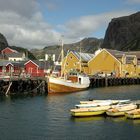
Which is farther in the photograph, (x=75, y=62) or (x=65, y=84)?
(x=75, y=62)

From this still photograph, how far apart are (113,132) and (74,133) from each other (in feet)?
11.7

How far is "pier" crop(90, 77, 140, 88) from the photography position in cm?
9519

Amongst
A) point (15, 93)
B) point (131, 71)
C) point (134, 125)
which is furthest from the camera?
point (131, 71)

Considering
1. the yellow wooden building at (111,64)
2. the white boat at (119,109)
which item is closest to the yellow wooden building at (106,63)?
the yellow wooden building at (111,64)

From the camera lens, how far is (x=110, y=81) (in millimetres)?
100000

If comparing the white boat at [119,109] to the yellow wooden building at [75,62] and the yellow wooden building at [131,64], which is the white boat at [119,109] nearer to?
the yellow wooden building at [75,62]

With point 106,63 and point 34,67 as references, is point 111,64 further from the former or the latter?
point 34,67

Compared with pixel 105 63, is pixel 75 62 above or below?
above

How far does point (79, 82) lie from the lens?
265 feet

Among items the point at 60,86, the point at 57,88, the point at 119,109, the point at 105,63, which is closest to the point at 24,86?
the point at 57,88

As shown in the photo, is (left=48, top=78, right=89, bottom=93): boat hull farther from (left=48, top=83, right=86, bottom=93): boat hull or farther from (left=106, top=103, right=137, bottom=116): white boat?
(left=106, top=103, right=137, bottom=116): white boat

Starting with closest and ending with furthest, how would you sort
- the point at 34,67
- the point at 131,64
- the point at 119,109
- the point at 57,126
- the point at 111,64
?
the point at 57,126 < the point at 119,109 < the point at 34,67 < the point at 111,64 < the point at 131,64

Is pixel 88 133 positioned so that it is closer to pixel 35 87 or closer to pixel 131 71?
pixel 35 87

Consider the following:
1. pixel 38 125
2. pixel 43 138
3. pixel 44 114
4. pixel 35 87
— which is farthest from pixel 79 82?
pixel 43 138
